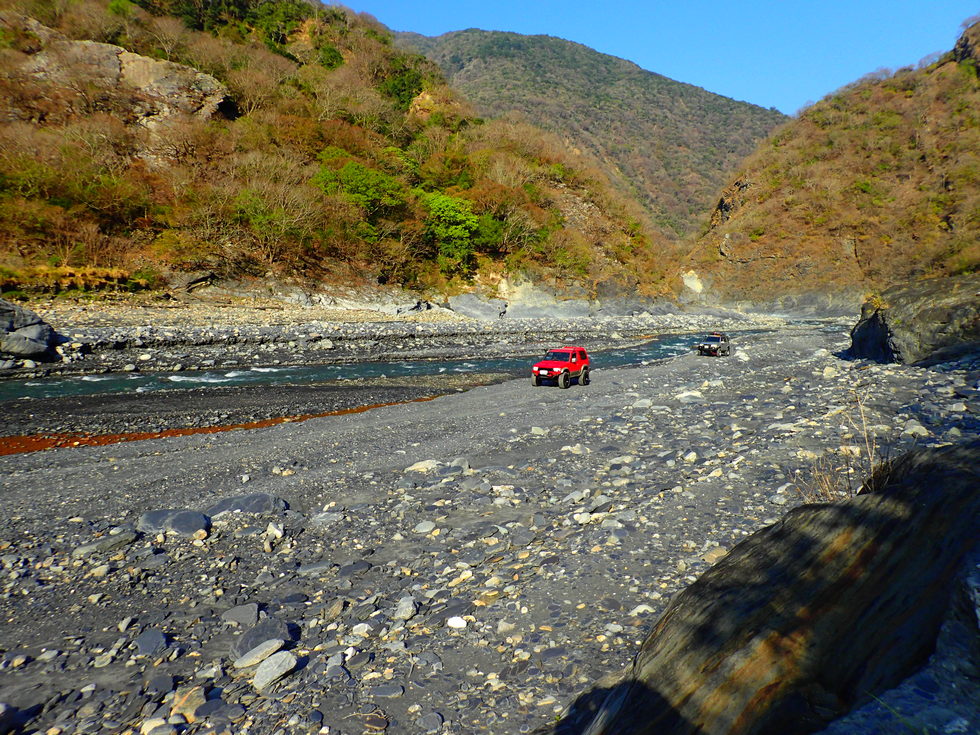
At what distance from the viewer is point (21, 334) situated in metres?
18.2

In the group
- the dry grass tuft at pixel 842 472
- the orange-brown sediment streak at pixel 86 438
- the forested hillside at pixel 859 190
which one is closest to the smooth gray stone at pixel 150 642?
the dry grass tuft at pixel 842 472

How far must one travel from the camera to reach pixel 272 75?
168ft

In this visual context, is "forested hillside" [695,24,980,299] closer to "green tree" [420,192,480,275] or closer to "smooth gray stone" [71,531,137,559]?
"green tree" [420,192,480,275]

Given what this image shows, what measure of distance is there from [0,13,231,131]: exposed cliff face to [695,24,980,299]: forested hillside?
72.2 m

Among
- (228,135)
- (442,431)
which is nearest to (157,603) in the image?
(442,431)

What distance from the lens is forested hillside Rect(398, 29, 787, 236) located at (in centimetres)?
13388

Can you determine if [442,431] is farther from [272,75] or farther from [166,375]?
[272,75]

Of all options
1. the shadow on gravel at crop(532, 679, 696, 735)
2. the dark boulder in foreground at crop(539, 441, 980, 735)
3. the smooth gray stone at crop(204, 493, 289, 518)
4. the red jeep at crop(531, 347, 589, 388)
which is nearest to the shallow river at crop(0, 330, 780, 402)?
the red jeep at crop(531, 347, 589, 388)

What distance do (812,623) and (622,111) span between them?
7179 inches

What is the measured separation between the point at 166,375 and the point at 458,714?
68.9 ft

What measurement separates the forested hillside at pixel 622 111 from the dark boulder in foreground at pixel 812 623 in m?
125

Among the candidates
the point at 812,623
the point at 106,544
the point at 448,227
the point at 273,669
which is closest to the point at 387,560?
the point at 273,669

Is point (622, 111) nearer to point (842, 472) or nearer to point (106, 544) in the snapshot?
point (842, 472)

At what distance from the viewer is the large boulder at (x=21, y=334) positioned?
59.0 ft
